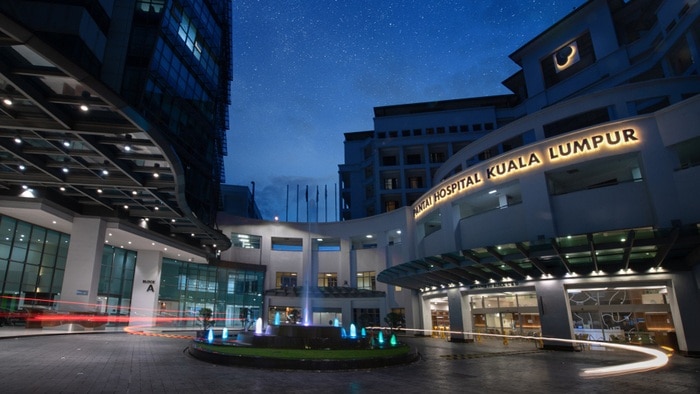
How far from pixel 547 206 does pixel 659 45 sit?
22.7m

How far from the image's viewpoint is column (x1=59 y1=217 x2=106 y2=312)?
95.3 feet

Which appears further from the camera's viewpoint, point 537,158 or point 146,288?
point 146,288

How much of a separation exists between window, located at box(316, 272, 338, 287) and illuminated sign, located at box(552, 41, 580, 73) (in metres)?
37.6

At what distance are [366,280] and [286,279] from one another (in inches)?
449

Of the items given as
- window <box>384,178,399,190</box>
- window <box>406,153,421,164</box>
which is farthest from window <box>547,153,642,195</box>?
window <box>384,178,399,190</box>

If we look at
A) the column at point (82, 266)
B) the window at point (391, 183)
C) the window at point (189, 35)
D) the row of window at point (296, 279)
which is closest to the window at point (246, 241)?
the row of window at point (296, 279)

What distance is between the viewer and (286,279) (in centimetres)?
5356

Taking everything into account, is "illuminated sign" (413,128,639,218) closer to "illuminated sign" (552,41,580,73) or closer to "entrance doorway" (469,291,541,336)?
"entrance doorway" (469,291,541,336)

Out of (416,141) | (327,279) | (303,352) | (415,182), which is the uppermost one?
(416,141)

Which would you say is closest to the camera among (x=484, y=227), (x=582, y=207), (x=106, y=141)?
(x=106, y=141)

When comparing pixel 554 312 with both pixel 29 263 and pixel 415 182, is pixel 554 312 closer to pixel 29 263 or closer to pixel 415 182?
pixel 415 182

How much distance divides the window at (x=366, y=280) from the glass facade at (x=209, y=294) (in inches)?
522

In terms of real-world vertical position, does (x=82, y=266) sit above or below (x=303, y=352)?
above

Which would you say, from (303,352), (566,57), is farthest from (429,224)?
(303,352)
